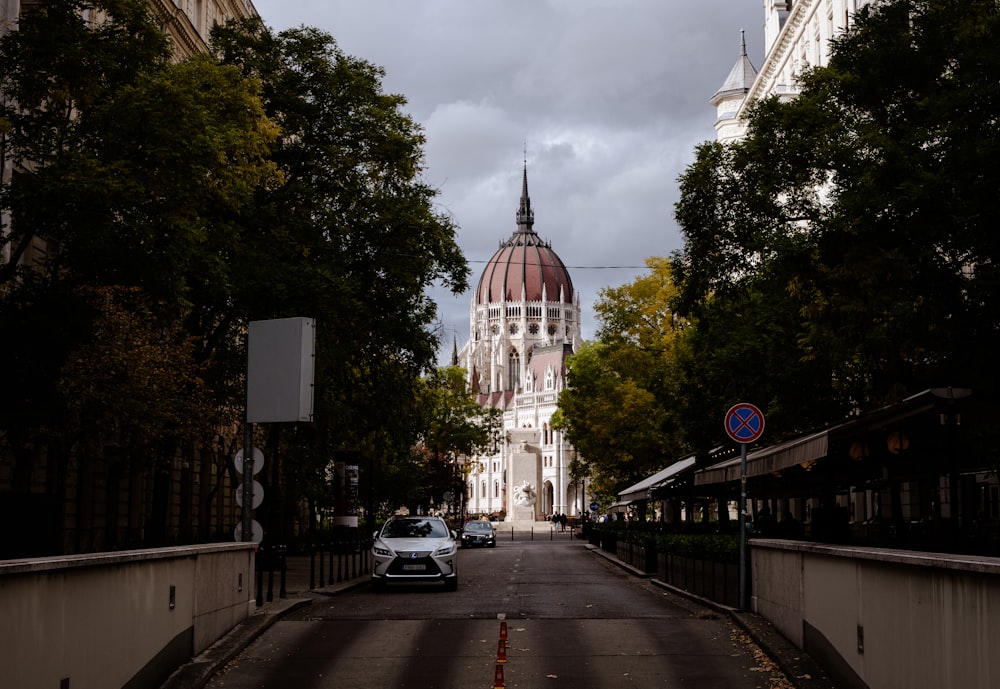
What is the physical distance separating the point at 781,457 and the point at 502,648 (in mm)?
4967

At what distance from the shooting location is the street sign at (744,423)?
1878 cm

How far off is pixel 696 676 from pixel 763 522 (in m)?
16.7

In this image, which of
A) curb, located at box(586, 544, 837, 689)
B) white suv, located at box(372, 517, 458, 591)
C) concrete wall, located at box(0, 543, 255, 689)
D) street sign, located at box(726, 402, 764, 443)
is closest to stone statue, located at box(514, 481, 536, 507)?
white suv, located at box(372, 517, 458, 591)

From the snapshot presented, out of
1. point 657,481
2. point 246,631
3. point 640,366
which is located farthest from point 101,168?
point 640,366

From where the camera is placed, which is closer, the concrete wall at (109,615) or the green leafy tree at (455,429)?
the concrete wall at (109,615)

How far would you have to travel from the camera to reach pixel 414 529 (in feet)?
89.6

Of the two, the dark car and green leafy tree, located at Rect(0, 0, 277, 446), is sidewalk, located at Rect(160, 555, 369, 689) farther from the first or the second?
the dark car

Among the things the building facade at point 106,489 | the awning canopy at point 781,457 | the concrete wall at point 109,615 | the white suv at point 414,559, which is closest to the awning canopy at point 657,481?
the white suv at point 414,559

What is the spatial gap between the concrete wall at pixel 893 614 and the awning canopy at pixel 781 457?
1.20 m

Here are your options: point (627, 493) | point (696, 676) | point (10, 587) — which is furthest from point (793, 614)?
point (627, 493)

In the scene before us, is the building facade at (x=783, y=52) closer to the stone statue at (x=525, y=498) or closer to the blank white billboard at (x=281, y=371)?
the blank white billboard at (x=281, y=371)

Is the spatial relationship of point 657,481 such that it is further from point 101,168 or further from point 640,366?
point 640,366

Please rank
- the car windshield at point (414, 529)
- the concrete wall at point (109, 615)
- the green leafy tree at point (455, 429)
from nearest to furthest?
the concrete wall at point (109, 615)
the car windshield at point (414, 529)
the green leafy tree at point (455, 429)

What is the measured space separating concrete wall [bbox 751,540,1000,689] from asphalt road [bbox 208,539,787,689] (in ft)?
2.33
